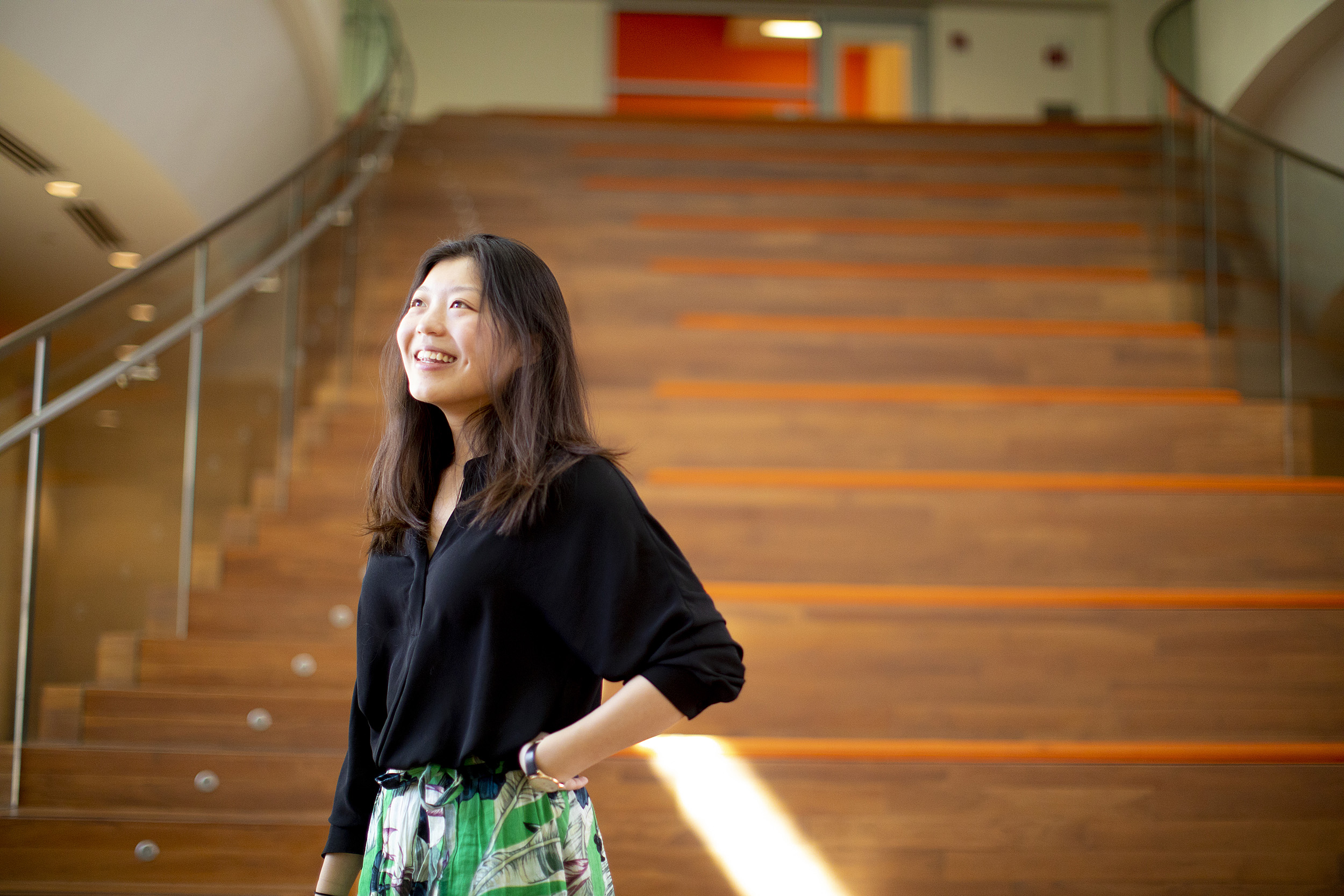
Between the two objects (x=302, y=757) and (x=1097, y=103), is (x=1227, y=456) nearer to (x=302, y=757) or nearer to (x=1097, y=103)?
(x=302, y=757)

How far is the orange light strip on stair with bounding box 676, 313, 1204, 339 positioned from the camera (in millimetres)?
2928

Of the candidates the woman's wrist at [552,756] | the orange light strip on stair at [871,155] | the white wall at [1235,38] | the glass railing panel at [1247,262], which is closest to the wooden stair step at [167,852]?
the woman's wrist at [552,756]

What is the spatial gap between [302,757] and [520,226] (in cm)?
217

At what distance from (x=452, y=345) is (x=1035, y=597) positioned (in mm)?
1481

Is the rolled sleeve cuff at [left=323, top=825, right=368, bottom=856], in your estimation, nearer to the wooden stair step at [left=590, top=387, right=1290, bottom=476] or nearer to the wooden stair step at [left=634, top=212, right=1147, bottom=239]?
the wooden stair step at [left=590, top=387, right=1290, bottom=476]

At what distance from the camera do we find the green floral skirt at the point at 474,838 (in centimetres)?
75

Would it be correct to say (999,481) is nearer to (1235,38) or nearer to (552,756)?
(552,756)

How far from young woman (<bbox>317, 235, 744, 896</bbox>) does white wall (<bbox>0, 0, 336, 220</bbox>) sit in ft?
6.33

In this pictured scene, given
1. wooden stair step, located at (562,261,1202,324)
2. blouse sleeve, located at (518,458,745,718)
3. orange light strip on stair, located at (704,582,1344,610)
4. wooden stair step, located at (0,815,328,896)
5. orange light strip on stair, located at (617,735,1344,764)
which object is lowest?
wooden stair step, located at (0,815,328,896)

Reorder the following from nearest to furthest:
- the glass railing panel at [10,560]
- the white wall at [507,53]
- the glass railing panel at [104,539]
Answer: the glass railing panel at [10,560] < the glass railing panel at [104,539] < the white wall at [507,53]

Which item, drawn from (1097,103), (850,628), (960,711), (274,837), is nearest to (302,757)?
(274,837)

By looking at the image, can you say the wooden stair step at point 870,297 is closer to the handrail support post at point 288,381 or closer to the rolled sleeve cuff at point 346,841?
the handrail support post at point 288,381

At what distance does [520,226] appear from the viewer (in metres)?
3.61

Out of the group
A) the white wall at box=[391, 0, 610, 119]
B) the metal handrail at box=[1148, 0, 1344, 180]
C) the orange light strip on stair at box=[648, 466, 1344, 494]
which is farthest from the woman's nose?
the white wall at box=[391, 0, 610, 119]
